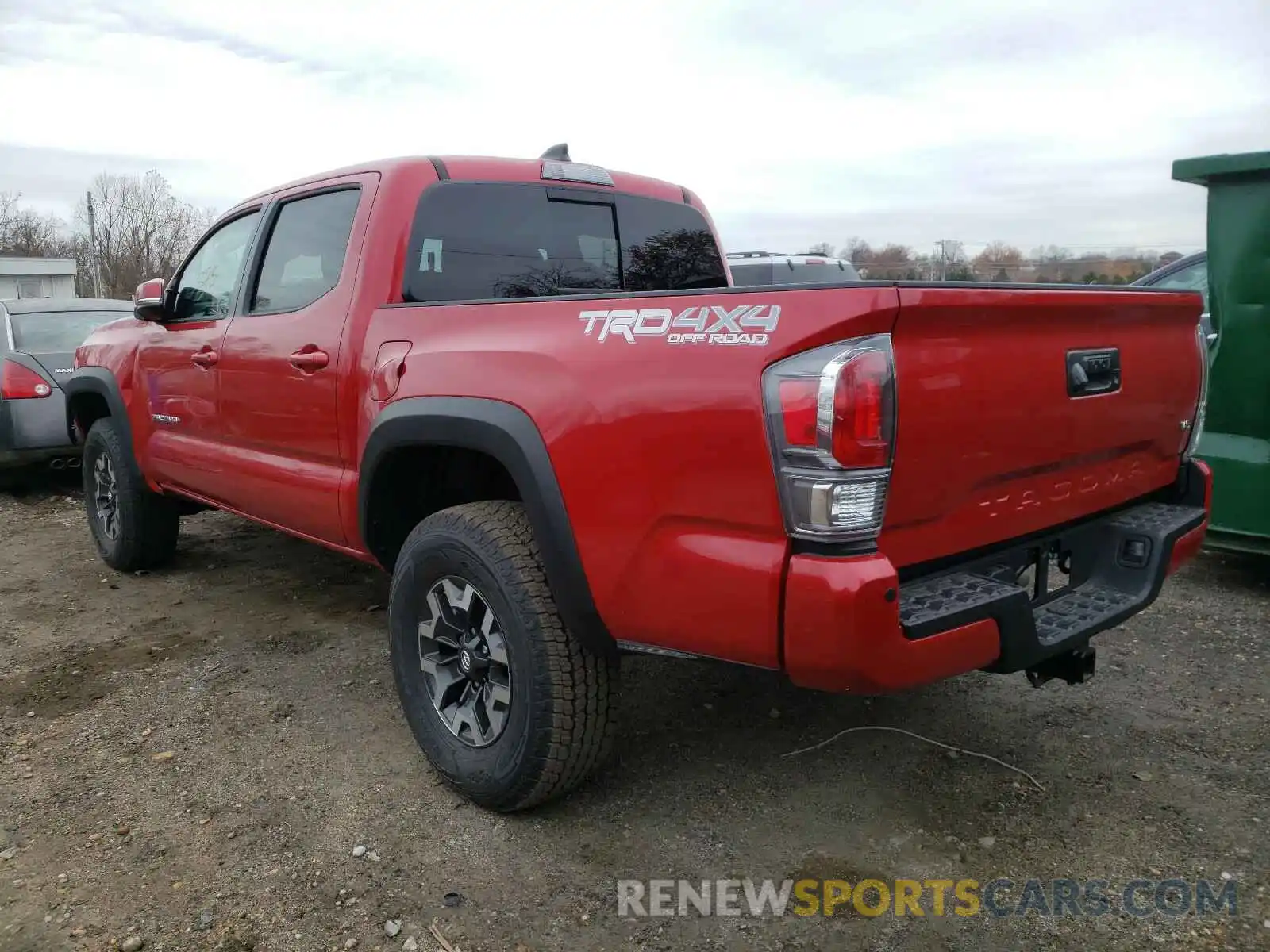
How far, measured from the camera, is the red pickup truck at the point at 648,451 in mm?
1997

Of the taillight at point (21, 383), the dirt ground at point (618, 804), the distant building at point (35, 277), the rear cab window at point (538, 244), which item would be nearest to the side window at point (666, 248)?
the rear cab window at point (538, 244)

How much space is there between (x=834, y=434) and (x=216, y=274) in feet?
11.2

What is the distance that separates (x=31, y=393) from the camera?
6.86 metres

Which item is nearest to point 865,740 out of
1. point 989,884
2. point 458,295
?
point 989,884

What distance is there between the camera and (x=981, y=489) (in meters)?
2.29

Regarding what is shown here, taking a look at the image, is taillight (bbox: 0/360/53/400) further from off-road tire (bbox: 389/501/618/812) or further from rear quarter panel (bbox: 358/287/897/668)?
rear quarter panel (bbox: 358/287/897/668)

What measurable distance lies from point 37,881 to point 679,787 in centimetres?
175

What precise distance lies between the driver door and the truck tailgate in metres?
3.04

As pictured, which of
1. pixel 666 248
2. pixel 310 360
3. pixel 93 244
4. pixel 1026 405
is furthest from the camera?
pixel 93 244

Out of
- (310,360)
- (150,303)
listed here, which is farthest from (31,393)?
(310,360)

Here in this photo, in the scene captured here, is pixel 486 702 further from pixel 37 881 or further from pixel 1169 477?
pixel 1169 477

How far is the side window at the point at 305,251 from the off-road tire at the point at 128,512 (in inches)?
60.8

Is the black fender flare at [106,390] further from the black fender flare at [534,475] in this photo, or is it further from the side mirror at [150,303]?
the black fender flare at [534,475]

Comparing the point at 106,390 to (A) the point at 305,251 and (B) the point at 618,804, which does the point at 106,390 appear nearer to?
(A) the point at 305,251
